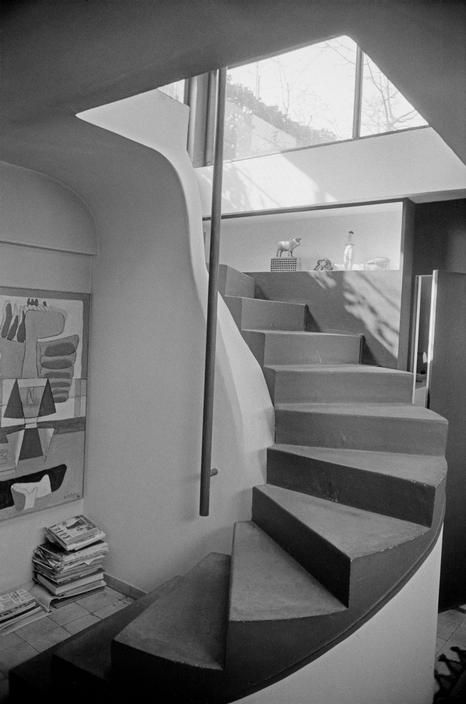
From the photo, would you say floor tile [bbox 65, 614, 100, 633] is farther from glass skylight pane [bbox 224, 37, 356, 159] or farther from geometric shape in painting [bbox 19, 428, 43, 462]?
glass skylight pane [bbox 224, 37, 356, 159]

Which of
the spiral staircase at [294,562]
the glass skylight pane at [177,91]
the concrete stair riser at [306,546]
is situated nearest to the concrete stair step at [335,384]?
the spiral staircase at [294,562]

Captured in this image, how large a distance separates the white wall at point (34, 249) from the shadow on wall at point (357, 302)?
1803 millimetres

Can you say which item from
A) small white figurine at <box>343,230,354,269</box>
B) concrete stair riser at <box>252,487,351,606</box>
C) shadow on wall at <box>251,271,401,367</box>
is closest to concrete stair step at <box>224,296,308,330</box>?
shadow on wall at <box>251,271,401,367</box>

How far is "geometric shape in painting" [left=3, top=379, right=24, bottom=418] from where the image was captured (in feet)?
10.6

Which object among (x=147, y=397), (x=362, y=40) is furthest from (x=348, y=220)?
(x=362, y=40)

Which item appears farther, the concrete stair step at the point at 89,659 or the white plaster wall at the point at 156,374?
the white plaster wall at the point at 156,374

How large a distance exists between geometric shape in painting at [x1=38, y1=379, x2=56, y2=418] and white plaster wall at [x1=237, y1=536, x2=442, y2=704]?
2079mm

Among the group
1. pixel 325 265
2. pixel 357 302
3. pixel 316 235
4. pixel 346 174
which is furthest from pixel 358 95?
pixel 357 302

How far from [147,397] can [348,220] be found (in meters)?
2.63

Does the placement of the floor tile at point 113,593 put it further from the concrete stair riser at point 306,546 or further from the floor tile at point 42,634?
the concrete stair riser at point 306,546

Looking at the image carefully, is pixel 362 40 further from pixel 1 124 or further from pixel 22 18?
pixel 1 124

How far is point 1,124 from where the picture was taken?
2.41 metres

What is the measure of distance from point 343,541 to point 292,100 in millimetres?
4603

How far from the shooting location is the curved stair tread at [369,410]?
295 centimetres
